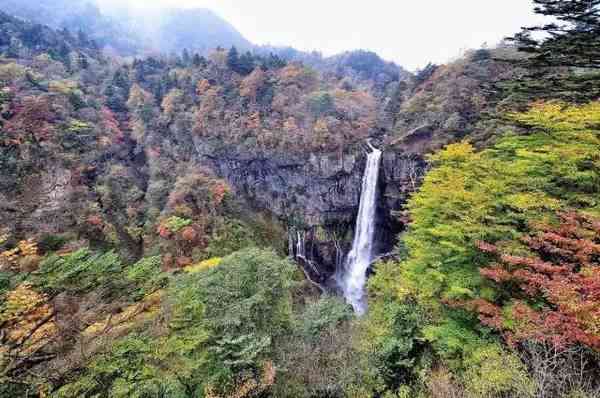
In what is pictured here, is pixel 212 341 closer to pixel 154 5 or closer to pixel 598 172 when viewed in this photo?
pixel 598 172

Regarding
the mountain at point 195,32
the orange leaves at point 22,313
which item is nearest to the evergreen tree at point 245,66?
the orange leaves at point 22,313

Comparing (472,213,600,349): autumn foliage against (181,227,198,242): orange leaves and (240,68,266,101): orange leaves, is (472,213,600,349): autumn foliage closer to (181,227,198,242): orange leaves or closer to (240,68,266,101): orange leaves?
(181,227,198,242): orange leaves

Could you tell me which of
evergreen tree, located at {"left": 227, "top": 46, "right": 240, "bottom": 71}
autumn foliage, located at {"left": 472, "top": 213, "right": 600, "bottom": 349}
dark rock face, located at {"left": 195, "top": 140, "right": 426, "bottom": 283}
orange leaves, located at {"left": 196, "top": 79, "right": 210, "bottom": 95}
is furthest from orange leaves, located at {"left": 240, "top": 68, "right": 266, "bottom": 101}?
autumn foliage, located at {"left": 472, "top": 213, "right": 600, "bottom": 349}

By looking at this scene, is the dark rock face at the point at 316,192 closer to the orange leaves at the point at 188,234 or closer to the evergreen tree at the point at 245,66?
the orange leaves at the point at 188,234

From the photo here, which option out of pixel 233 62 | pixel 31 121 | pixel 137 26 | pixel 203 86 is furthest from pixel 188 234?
pixel 137 26

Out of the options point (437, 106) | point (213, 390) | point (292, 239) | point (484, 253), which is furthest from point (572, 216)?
point (292, 239)

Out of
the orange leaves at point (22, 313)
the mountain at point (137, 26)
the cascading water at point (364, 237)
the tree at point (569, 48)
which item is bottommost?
the cascading water at point (364, 237)
